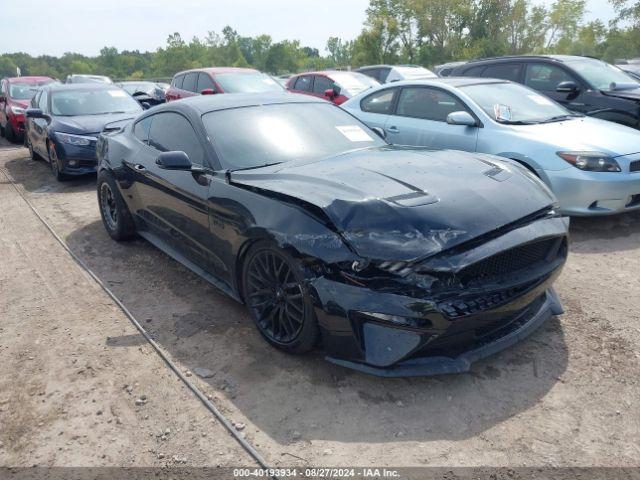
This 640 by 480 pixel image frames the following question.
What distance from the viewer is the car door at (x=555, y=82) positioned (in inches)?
290

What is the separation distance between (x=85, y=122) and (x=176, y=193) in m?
5.21

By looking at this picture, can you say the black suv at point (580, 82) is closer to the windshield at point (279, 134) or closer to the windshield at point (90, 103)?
the windshield at point (279, 134)

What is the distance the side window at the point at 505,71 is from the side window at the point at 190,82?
6.00 meters

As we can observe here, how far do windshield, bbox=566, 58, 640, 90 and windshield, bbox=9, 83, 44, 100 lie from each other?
1247 centimetres

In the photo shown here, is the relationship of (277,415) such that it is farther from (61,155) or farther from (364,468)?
(61,155)

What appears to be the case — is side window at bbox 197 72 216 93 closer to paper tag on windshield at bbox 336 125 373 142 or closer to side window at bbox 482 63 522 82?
side window at bbox 482 63 522 82

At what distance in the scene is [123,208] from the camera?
205 inches

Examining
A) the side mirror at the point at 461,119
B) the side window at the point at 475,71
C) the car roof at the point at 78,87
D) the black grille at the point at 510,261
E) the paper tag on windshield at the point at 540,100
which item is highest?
the side window at the point at 475,71

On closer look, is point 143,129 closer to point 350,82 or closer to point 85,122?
point 85,122

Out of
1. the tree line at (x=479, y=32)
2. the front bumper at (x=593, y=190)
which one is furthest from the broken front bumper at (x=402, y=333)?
the tree line at (x=479, y=32)

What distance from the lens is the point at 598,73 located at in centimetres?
770

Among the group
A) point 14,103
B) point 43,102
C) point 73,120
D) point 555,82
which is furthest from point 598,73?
point 14,103

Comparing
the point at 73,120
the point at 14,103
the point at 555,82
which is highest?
the point at 555,82

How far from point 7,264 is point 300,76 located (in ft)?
28.2
